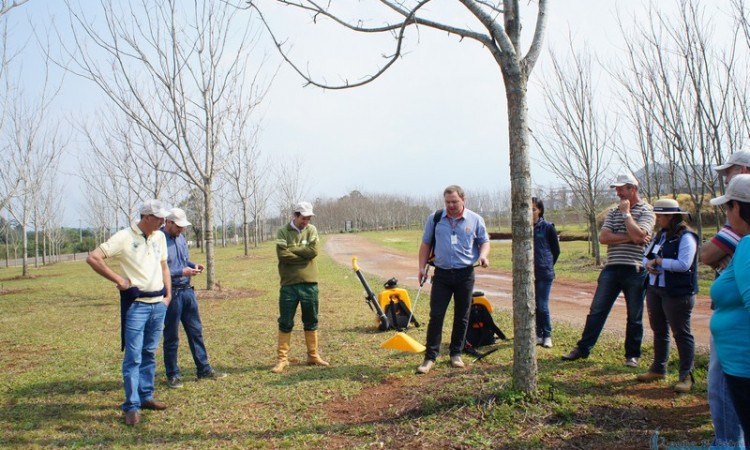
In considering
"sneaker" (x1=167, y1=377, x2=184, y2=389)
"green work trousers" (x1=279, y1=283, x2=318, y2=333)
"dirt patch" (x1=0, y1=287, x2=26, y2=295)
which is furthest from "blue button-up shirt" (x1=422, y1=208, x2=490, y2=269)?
"dirt patch" (x1=0, y1=287, x2=26, y2=295)

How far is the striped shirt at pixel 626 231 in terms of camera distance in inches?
197

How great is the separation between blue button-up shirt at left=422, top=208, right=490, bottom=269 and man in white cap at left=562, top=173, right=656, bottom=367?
1.29 metres

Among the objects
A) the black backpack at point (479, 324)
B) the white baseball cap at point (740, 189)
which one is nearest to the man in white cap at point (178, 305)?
the black backpack at point (479, 324)

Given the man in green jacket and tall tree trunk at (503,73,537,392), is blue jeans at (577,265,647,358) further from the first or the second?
the man in green jacket

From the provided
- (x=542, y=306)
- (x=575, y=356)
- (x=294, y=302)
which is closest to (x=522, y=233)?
(x=575, y=356)

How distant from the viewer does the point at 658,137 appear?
1362cm

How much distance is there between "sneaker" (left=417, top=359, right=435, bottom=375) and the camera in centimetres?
518

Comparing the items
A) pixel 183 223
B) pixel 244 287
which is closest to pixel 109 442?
pixel 183 223

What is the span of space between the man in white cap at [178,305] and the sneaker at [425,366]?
2243 mm

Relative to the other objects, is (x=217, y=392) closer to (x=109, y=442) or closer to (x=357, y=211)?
(x=109, y=442)

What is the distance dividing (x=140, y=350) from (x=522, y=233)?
11.4 feet

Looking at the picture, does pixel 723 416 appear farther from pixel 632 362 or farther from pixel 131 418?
pixel 131 418

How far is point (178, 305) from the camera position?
5.31 metres

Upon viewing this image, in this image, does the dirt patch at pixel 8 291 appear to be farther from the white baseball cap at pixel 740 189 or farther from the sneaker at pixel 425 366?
the white baseball cap at pixel 740 189
